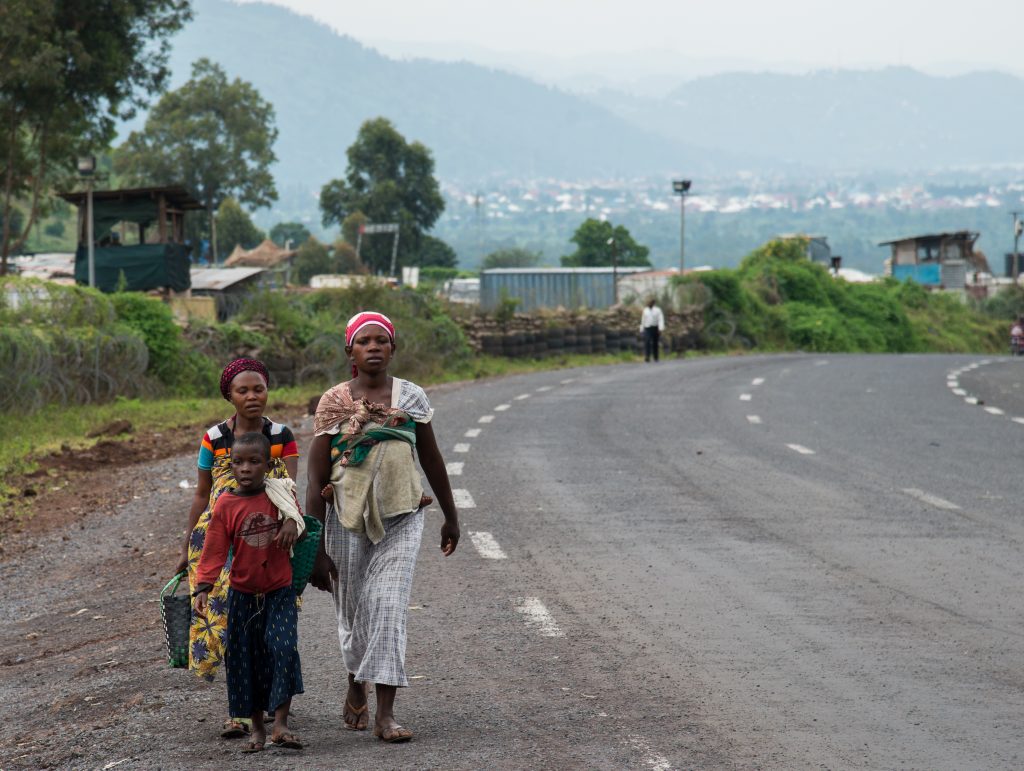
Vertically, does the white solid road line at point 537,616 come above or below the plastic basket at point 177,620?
below

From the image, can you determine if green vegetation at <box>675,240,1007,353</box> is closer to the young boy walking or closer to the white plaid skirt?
the white plaid skirt

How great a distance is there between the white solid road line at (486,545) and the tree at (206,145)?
3373 inches

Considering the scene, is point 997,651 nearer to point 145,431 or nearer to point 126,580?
point 126,580

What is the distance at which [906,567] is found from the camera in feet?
31.3

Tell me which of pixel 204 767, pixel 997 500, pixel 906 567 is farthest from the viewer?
pixel 997 500

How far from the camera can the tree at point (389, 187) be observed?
111 m

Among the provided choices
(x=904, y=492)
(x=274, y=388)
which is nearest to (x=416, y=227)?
(x=274, y=388)

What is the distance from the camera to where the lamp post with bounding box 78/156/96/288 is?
3366 cm

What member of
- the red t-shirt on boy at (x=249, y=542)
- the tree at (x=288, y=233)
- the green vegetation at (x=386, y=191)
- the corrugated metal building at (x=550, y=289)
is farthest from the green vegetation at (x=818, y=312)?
the tree at (x=288, y=233)

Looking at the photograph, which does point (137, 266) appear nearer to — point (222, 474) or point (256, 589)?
point (222, 474)

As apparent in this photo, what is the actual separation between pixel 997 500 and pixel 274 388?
1908 centimetres

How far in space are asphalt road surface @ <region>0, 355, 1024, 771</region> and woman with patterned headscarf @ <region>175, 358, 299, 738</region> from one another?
0.32 meters

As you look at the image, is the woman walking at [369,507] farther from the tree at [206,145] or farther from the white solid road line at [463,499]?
the tree at [206,145]

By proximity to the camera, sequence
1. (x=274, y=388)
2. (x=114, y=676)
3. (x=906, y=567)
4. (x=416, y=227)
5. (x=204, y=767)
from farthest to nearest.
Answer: (x=416, y=227)
(x=274, y=388)
(x=906, y=567)
(x=114, y=676)
(x=204, y=767)
